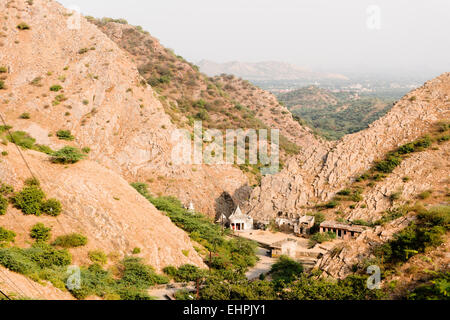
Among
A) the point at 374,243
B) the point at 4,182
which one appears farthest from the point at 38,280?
the point at 374,243

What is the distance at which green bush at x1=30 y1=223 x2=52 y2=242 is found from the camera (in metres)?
21.8

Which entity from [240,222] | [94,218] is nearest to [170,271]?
[94,218]

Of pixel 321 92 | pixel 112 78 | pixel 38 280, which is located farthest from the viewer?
pixel 321 92

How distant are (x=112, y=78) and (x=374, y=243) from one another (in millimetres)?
34758

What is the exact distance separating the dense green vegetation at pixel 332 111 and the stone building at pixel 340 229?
191 feet

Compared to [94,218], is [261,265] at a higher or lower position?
lower

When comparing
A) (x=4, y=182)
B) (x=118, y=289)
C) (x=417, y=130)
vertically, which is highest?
(x=417, y=130)

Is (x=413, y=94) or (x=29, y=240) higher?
(x=413, y=94)

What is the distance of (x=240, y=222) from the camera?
37.6 meters

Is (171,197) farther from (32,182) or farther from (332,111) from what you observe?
(332,111)

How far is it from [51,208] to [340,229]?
2227 centimetres

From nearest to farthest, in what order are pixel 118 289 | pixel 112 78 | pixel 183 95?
1. pixel 118 289
2. pixel 112 78
3. pixel 183 95

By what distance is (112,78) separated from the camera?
4406 centimetres

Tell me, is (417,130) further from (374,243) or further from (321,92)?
(321,92)
